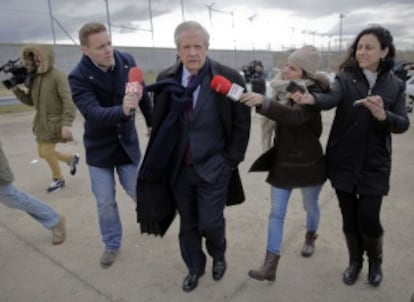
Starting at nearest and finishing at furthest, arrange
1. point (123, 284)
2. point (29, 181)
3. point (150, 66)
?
1. point (123, 284)
2. point (29, 181)
3. point (150, 66)

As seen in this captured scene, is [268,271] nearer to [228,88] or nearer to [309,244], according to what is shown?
[309,244]

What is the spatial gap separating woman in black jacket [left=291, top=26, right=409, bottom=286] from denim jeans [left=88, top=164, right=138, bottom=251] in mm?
1498

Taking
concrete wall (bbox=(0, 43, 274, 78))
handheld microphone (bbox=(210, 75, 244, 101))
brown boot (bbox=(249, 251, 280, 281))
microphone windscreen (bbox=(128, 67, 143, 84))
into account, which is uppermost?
concrete wall (bbox=(0, 43, 274, 78))

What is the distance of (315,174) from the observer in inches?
99.4

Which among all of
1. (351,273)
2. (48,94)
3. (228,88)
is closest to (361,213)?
(351,273)

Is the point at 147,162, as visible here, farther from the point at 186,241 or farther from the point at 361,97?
the point at 361,97

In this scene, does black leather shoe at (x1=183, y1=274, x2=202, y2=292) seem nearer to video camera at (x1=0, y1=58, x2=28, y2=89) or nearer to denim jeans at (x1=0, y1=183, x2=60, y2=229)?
denim jeans at (x1=0, y1=183, x2=60, y2=229)

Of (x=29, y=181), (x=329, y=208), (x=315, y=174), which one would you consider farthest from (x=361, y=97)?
(x=29, y=181)

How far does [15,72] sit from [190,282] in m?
3.02

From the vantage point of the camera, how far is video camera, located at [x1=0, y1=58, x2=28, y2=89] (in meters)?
3.98

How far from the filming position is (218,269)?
8.89 ft

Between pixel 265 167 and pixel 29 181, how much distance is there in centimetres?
374

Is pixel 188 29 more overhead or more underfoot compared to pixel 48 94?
more overhead

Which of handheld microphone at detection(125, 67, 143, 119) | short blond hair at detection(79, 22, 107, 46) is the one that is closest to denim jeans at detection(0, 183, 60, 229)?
short blond hair at detection(79, 22, 107, 46)
